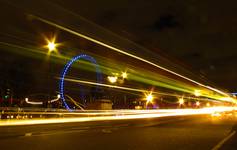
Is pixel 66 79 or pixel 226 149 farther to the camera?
pixel 66 79

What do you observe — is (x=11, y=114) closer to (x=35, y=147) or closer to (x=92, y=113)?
(x=92, y=113)

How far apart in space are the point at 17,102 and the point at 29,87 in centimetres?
1262

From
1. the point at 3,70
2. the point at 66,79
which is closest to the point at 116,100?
the point at 66,79

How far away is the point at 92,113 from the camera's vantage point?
46750 mm

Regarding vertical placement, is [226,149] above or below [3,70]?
below

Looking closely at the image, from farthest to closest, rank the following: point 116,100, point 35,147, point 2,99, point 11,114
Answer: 1. point 116,100
2. point 2,99
3. point 11,114
4. point 35,147

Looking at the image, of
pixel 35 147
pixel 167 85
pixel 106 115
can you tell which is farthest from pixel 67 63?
pixel 35 147

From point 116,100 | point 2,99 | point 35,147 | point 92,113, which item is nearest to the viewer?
point 35,147

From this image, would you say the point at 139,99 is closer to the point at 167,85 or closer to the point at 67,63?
the point at 167,85

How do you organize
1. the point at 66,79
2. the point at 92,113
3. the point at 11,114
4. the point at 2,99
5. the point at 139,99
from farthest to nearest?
the point at 139,99 → the point at 2,99 → the point at 66,79 → the point at 92,113 → the point at 11,114

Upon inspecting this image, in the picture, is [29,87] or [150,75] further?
[29,87]

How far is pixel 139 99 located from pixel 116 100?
12608 mm

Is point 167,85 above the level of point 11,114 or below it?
above

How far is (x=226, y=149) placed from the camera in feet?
48.2
